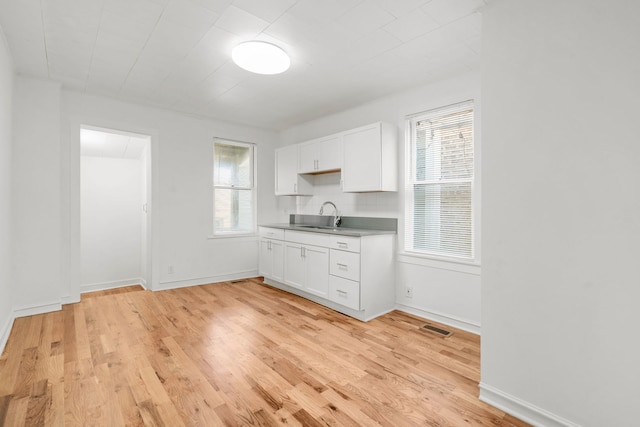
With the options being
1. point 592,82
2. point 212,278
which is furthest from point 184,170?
point 592,82

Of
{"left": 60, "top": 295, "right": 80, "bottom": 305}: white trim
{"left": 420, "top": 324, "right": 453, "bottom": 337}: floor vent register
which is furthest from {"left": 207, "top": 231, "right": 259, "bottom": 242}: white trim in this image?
{"left": 420, "top": 324, "right": 453, "bottom": 337}: floor vent register

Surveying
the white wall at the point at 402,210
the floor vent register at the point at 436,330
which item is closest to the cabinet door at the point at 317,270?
the white wall at the point at 402,210

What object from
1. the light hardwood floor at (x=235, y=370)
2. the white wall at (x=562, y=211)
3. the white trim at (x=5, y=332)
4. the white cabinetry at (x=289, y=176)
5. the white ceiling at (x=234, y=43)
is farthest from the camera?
the white cabinetry at (x=289, y=176)

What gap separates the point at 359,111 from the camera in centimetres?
414

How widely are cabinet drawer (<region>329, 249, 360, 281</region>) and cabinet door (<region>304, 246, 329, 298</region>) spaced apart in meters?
0.10

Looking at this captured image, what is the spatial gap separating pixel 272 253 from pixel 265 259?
0.23m

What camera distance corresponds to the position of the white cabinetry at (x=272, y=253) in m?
4.41

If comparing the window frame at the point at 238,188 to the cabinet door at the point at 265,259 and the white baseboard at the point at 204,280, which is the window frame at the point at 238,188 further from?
the white baseboard at the point at 204,280

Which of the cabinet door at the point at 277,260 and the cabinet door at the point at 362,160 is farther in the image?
the cabinet door at the point at 277,260

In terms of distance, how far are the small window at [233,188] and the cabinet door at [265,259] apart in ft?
1.94

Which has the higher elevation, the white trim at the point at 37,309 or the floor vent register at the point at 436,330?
the white trim at the point at 37,309

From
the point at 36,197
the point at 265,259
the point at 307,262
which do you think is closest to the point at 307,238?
the point at 307,262

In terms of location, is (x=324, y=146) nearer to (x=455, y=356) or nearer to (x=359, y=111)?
(x=359, y=111)

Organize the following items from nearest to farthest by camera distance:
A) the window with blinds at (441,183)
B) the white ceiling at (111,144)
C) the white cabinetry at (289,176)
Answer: the window with blinds at (441,183) → the white ceiling at (111,144) → the white cabinetry at (289,176)
